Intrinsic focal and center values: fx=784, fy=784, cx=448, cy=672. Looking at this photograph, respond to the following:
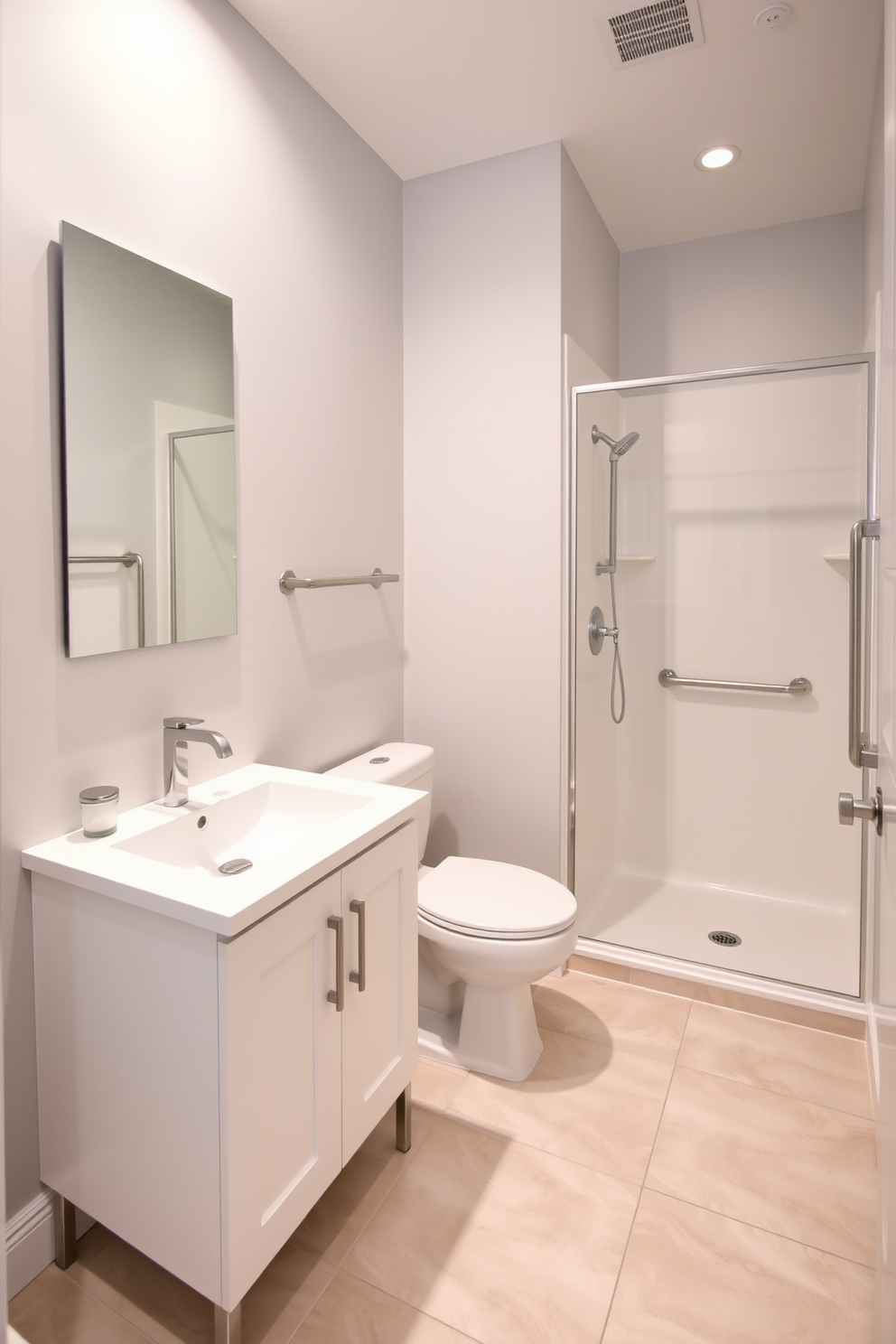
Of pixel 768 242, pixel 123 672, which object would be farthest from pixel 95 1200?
pixel 768 242

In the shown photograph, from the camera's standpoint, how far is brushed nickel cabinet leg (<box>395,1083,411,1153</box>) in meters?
1.72

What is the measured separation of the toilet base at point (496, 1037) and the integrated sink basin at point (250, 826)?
668mm

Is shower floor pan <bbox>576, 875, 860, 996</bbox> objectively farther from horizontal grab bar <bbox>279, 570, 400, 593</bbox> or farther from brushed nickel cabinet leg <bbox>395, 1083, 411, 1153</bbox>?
horizontal grab bar <bbox>279, 570, 400, 593</bbox>

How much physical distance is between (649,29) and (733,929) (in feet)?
8.51

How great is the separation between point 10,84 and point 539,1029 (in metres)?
2.38

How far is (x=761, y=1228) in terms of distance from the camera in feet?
5.03

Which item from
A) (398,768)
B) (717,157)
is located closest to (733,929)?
(398,768)

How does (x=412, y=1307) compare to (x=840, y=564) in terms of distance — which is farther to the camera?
(x=840, y=564)

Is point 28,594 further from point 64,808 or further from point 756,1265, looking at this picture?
point 756,1265

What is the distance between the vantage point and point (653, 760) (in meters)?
3.03

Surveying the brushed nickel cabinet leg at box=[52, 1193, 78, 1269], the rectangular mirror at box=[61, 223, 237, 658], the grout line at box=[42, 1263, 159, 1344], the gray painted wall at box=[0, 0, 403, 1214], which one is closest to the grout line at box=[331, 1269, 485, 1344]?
the grout line at box=[42, 1263, 159, 1344]

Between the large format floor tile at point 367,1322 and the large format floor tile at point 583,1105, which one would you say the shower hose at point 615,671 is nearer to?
the large format floor tile at point 583,1105

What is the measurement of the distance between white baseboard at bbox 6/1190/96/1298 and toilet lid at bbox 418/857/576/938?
37.3 inches

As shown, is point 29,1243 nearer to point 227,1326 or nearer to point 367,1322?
point 227,1326
